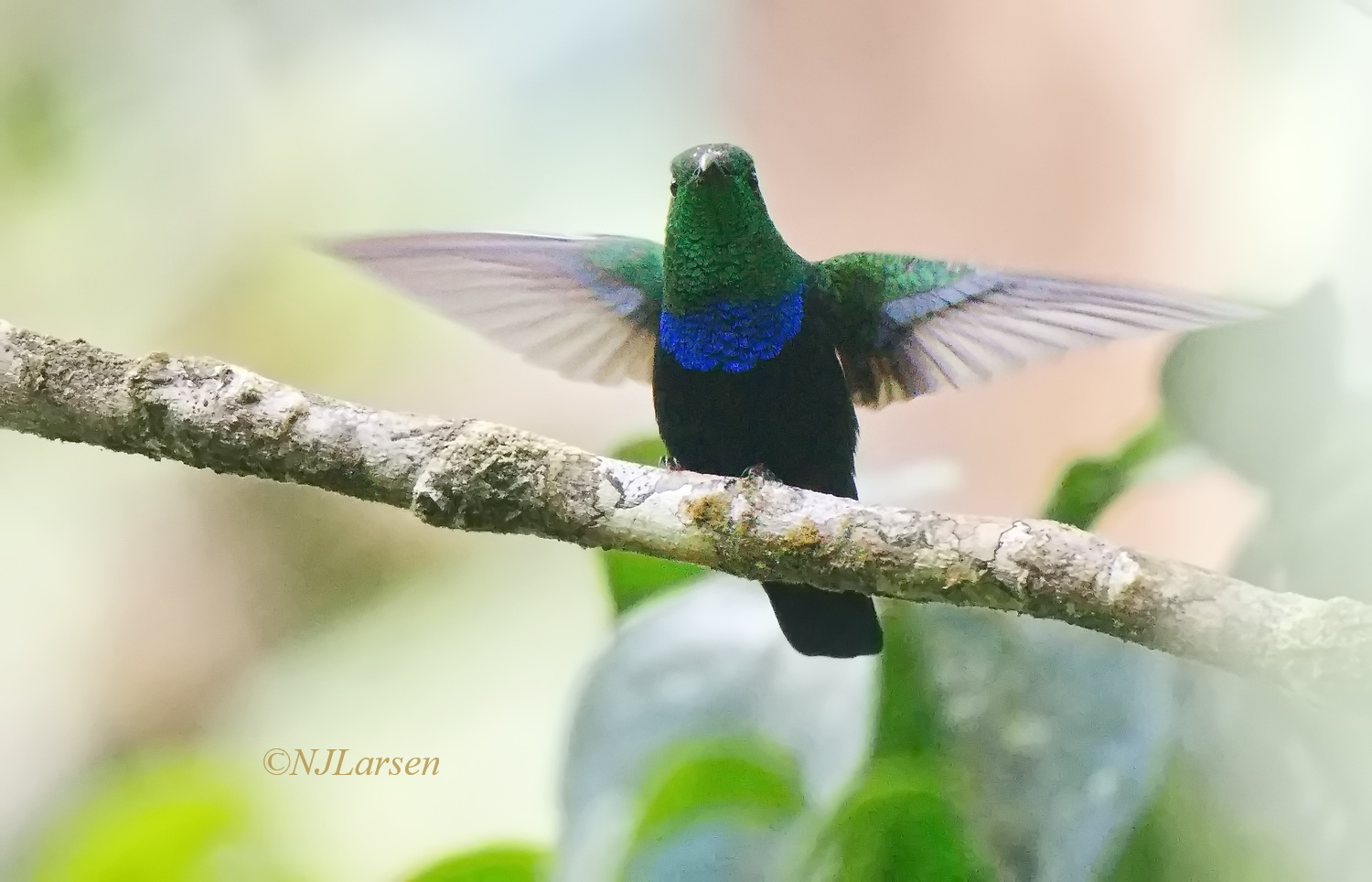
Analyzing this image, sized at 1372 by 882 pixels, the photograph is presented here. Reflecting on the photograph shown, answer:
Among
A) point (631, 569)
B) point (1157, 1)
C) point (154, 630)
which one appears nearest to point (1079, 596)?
point (631, 569)

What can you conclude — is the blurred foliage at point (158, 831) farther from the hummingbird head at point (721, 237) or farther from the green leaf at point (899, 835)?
the hummingbird head at point (721, 237)

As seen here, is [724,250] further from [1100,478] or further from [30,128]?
[30,128]

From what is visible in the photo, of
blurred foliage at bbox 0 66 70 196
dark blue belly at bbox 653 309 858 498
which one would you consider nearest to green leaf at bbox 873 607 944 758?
dark blue belly at bbox 653 309 858 498

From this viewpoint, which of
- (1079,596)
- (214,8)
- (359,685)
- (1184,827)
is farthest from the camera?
(214,8)

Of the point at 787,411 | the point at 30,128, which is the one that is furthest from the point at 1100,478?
the point at 30,128

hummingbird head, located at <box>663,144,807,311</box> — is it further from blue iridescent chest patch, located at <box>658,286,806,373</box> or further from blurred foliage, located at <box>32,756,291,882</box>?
blurred foliage, located at <box>32,756,291,882</box>

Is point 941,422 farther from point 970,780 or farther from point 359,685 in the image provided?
point 359,685
